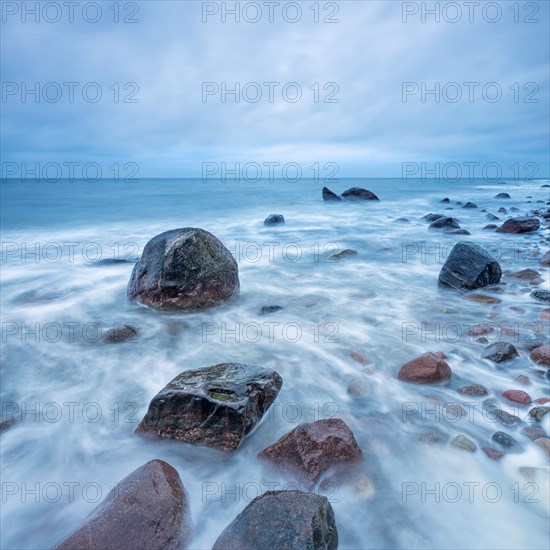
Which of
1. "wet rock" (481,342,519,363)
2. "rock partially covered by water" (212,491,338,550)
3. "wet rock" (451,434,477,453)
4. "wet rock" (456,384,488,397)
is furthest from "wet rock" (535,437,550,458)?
"rock partially covered by water" (212,491,338,550)

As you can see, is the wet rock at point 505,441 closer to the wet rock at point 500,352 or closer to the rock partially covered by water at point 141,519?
the wet rock at point 500,352

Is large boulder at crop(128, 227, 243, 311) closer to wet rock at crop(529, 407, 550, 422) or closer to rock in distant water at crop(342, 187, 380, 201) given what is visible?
wet rock at crop(529, 407, 550, 422)

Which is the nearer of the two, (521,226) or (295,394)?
(295,394)

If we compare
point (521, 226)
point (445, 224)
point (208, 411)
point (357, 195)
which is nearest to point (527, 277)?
point (208, 411)

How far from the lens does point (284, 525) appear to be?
75.3 inches

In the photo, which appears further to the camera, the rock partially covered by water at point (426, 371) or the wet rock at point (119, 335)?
the wet rock at point (119, 335)

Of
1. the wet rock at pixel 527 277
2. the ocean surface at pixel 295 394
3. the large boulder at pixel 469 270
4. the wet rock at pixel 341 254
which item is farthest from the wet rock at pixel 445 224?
the large boulder at pixel 469 270

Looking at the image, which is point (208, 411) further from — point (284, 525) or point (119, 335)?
point (119, 335)

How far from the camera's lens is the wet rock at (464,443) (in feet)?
9.44

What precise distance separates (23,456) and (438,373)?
3.53 m

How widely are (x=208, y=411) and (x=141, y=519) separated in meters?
0.91

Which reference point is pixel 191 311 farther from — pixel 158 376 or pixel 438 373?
pixel 438 373

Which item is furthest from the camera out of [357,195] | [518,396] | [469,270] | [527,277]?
[357,195]

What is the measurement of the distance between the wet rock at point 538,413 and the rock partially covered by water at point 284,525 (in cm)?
199
